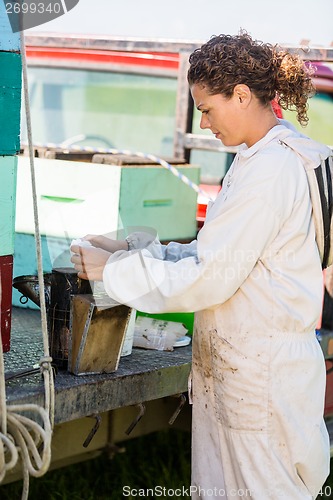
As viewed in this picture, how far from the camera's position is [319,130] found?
9.89m

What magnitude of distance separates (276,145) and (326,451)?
1019mm

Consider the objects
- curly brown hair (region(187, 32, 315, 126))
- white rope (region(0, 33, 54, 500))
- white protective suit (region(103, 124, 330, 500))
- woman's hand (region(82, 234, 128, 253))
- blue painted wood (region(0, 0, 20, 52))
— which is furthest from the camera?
woman's hand (region(82, 234, 128, 253))

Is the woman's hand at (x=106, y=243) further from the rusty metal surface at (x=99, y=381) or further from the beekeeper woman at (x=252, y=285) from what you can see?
the rusty metal surface at (x=99, y=381)

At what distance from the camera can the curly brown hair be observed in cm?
267

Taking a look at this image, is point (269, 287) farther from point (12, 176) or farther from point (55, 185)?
point (55, 185)

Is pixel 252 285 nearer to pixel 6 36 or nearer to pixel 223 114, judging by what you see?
pixel 223 114

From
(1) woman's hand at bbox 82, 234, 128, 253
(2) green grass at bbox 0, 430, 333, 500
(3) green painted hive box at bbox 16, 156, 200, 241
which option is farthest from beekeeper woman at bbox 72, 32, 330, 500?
(2) green grass at bbox 0, 430, 333, 500

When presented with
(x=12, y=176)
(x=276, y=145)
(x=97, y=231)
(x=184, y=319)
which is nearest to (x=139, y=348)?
(x=184, y=319)

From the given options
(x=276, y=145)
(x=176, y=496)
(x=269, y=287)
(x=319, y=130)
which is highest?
(x=276, y=145)

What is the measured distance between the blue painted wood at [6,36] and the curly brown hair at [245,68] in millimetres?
637

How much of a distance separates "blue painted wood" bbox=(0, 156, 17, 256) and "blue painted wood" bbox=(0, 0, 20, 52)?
0.38 metres

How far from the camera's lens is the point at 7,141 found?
2.99 m

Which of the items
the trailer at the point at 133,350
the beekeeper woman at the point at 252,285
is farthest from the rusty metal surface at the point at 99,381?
the beekeeper woman at the point at 252,285

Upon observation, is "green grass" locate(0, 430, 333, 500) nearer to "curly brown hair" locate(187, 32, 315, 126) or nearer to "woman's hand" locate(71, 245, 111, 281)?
"woman's hand" locate(71, 245, 111, 281)
